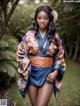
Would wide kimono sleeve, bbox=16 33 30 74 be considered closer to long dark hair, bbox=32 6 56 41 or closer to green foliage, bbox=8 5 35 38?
long dark hair, bbox=32 6 56 41

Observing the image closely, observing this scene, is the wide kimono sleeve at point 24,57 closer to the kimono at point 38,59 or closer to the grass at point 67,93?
the kimono at point 38,59

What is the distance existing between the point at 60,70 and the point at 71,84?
5086 millimetres

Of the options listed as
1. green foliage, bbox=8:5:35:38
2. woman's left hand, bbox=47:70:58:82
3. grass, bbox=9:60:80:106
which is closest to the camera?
woman's left hand, bbox=47:70:58:82

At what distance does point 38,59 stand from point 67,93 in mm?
4062

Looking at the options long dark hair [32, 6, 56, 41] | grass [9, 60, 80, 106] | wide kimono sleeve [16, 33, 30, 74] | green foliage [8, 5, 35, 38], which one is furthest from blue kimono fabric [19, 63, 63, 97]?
green foliage [8, 5, 35, 38]

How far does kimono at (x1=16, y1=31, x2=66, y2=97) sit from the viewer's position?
5043mm

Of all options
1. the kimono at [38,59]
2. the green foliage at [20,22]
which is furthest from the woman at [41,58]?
the green foliage at [20,22]

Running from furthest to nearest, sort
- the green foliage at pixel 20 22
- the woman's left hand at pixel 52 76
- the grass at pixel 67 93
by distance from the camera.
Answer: the green foliage at pixel 20 22, the grass at pixel 67 93, the woman's left hand at pixel 52 76

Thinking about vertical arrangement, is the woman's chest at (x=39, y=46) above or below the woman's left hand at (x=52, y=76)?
above

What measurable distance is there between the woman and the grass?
2.74 meters

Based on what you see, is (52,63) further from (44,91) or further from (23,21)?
(23,21)

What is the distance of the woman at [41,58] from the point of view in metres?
5.03

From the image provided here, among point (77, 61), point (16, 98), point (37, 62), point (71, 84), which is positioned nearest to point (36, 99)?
point (37, 62)

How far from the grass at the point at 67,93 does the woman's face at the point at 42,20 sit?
10.2 ft
